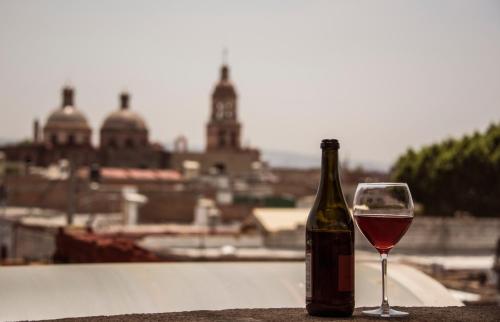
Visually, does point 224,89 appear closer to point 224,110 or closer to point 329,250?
point 224,110

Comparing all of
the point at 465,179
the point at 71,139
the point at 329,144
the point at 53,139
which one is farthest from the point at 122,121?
the point at 329,144

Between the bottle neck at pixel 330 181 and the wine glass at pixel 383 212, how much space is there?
2.8 inches

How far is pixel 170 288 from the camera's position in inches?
164

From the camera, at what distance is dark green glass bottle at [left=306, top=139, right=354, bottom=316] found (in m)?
2.46

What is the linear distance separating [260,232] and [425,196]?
14.9 meters

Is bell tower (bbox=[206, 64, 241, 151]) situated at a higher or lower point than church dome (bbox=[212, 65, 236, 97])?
lower

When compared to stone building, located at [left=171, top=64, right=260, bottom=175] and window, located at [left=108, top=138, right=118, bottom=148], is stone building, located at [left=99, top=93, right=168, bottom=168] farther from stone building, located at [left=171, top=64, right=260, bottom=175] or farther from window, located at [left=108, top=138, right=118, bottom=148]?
stone building, located at [left=171, top=64, right=260, bottom=175]

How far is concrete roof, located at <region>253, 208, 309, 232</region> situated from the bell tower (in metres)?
34.3

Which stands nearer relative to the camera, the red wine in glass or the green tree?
the red wine in glass

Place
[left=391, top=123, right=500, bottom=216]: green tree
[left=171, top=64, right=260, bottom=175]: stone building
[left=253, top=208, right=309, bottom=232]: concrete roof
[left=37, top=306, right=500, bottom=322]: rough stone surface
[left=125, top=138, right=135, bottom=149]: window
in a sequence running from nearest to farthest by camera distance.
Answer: [left=37, top=306, right=500, bottom=322]: rough stone surface, [left=253, top=208, right=309, bottom=232]: concrete roof, [left=391, top=123, right=500, bottom=216]: green tree, [left=125, top=138, right=135, bottom=149]: window, [left=171, top=64, right=260, bottom=175]: stone building

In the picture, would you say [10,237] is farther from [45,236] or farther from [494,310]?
[494,310]

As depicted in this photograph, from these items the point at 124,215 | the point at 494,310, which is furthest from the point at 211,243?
the point at 494,310

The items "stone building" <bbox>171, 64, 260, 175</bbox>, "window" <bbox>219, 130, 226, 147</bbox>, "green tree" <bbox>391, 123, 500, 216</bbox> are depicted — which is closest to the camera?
"green tree" <bbox>391, 123, 500, 216</bbox>

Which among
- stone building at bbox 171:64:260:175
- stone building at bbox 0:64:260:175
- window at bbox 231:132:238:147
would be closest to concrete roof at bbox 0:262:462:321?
stone building at bbox 0:64:260:175
